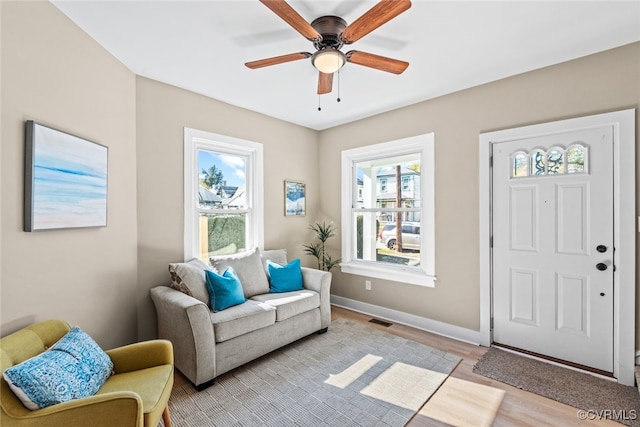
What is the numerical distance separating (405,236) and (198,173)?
258cm

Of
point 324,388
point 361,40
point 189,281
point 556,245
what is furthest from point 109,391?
point 556,245

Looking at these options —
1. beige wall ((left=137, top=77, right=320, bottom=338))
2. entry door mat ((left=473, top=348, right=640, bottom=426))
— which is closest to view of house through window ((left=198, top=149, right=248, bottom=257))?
beige wall ((left=137, top=77, right=320, bottom=338))

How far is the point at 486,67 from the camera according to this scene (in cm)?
261

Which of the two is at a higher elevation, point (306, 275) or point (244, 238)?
point (244, 238)

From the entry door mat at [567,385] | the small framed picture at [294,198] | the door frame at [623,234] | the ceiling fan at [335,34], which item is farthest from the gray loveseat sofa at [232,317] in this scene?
the door frame at [623,234]

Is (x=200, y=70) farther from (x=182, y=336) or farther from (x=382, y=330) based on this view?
(x=382, y=330)

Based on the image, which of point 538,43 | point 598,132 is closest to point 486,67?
point 538,43

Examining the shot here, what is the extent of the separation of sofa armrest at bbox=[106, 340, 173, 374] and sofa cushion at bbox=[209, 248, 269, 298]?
1182 mm

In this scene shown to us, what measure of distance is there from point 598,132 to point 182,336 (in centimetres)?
374

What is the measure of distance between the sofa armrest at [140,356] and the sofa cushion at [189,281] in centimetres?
77

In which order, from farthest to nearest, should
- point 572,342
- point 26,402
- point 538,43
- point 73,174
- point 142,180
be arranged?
point 142,180 → point 572,342 → point 538,43 → point 73,174 → point 26,402

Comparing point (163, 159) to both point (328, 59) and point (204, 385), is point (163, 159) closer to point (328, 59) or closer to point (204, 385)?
point (328, 59)

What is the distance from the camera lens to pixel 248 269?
315 cm

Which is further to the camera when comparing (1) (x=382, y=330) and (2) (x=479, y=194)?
(1) (x=382, y=330)
